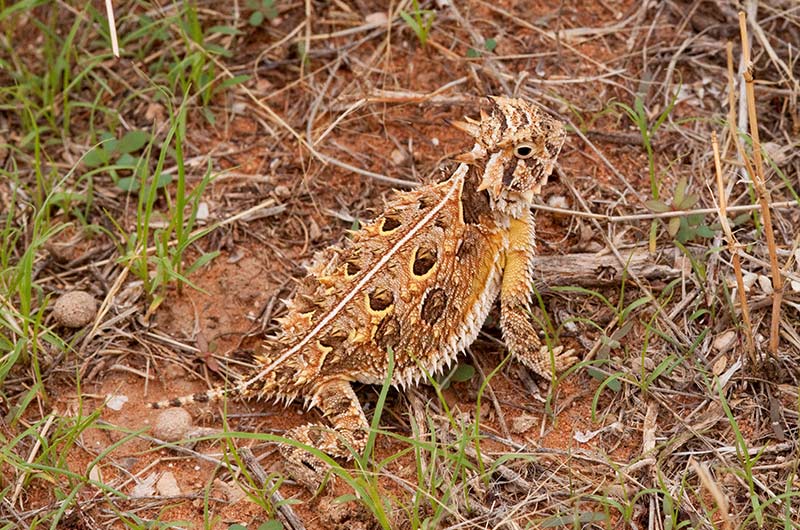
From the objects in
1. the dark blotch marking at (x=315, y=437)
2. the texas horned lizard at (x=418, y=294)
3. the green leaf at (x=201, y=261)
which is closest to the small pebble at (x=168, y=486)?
the texas horned lizard at (x=418, y=294)

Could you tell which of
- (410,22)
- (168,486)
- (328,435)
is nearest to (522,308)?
(328,435)

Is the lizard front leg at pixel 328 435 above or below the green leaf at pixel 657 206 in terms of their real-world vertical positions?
below

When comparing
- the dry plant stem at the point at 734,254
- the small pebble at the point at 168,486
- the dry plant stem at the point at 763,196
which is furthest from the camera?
the small pebble at the point at 168,486

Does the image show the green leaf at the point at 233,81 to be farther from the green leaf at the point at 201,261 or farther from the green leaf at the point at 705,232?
the green leaf at the point at 705,232

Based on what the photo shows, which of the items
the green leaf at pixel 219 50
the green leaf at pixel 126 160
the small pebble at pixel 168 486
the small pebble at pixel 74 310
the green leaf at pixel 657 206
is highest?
the green leaf at pixel 219 50

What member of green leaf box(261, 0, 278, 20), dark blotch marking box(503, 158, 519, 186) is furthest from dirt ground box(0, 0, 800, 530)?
dark blotch marking box(503, 158, 519, 186)

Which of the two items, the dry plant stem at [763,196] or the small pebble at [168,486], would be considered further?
the small pebble at [168,486]

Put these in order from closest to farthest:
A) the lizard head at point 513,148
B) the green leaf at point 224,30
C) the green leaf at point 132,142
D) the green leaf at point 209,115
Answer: the lizard head at point 513,148 < the green leaf at point 132,142 < the green leaf at point 209,115 < the green leaf at point 224,30
